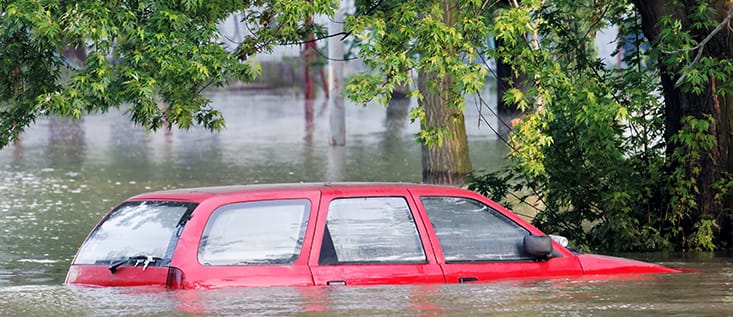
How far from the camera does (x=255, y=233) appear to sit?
870 cm

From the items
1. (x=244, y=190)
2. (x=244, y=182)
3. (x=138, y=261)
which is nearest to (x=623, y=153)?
(x=244, y=190)

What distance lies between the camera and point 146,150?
4125cm

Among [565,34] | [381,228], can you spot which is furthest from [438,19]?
[381,228]

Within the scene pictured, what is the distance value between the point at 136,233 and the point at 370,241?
1465mm

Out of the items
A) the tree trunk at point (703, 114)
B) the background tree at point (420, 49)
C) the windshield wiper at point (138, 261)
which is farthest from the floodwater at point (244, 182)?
the background tree at point (420, 49)

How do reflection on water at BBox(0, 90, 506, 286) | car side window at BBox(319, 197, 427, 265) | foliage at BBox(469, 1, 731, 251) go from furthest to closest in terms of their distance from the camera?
reflection on water at BBox(0, 90, 506, 286) → foliage at BBox(469, 1, 731, 251) → car side window at BBox(319, 197, 427, 265)

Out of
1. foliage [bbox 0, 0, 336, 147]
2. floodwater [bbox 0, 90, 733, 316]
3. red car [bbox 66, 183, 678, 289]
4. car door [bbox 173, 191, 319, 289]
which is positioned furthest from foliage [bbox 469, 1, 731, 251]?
car door [bbox 173, 191, 319, 289]

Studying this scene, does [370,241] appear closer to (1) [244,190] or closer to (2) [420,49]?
(1) [244,190]

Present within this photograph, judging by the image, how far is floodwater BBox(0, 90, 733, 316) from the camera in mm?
8672

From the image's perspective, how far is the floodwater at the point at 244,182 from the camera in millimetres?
8672

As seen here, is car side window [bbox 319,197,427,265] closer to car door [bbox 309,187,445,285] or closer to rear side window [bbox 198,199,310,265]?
car door [bbox 309,187,445,285]

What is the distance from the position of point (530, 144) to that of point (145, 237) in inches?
225

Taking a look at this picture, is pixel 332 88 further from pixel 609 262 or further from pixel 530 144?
pixel 609 262

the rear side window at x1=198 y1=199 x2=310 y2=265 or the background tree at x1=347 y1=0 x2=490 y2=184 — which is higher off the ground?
the background tree at x1=347 y1=0 x2=490 y2=184
